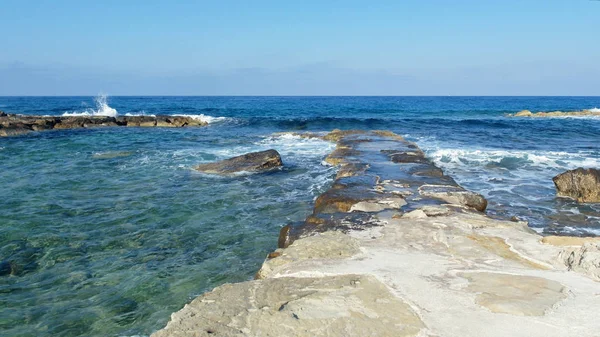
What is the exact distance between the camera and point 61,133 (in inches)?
998

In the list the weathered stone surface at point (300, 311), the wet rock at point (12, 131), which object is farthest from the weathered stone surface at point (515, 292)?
the wet rock at point (12, 131)

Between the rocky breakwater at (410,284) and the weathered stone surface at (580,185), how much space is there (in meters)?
5.07

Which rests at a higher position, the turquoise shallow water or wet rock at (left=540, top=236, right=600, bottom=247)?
wet rock at (left=540, top=236, right=600, bottom=247)

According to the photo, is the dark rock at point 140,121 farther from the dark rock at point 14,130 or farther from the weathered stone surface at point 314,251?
the weathered stone surface at point 314,251

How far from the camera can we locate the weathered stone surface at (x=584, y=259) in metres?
4.49

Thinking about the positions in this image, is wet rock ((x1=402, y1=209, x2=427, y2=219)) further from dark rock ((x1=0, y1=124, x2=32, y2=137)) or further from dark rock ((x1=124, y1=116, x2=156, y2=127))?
dark rock ((x1=124, y1=116, x2=156, y2=127))

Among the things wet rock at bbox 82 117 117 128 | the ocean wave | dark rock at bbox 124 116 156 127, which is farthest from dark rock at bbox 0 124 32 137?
the ocean wave

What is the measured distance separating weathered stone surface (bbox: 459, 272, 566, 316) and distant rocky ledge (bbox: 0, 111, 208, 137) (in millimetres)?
26174

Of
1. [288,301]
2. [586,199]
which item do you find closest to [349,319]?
[288,301]

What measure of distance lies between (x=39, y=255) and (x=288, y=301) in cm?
511

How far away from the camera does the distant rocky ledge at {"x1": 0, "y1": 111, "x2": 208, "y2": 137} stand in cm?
2503

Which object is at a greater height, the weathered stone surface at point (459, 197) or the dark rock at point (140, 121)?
the dark rock at point (140, 121)

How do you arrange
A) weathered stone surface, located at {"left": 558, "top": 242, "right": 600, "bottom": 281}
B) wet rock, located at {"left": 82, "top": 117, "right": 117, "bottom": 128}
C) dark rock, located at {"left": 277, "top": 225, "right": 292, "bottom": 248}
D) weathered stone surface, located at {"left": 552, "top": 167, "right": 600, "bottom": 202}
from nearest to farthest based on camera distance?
weathered stone surface, located at {"left": 558, "top": 242, "right": 600, "bottom": 281} → dark rock, located at {"left": 277, "top": 225, "right": 292, "bottom": 248} → weathered stone surface, located at {"left": 552, "top": 167, "right": 600, "bottom": 202} → wet rock, located at {"left": 82, "top": 117, "right": 117, "bottom": 128}

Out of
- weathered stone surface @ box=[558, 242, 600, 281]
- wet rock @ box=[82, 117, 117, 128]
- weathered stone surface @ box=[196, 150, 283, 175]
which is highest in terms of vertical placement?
wet rock @ box=[82, 117, 117, 128]
